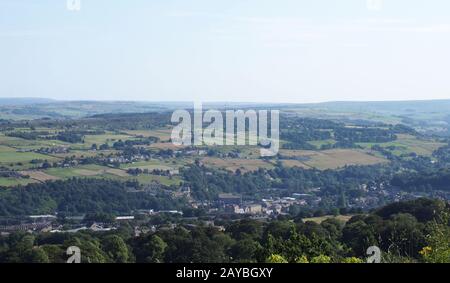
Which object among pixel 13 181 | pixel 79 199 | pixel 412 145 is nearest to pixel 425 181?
pixel 412 145

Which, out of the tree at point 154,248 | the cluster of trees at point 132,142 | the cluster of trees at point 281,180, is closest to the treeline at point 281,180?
the cluster of trees at point 281,180

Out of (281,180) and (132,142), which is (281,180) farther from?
(132,142)

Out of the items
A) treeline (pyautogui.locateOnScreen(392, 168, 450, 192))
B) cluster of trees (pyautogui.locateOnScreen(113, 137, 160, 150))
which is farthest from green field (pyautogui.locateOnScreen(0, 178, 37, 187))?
treeline (pyautogui.locateOnScreen(392, 168, 450, 192))

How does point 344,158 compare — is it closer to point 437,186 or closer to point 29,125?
point 437,186

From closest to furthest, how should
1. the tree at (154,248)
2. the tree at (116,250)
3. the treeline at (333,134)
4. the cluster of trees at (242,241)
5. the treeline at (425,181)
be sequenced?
the cluster of trees at (242,241)
the tree at (116,250)
the tree at (154,248)
the treeline at (425,181)
the treeline at (333,134)

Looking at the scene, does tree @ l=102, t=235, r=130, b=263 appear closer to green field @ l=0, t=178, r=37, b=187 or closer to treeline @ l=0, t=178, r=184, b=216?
treeline @ l=0, t=178, r=184, b=216

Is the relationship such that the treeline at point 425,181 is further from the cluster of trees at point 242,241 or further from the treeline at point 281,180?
the cluster of trees at point 242,241

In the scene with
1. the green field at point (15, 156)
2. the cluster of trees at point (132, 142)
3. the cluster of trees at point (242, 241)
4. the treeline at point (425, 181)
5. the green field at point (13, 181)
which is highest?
the cluster of trees at point (242, 241)
